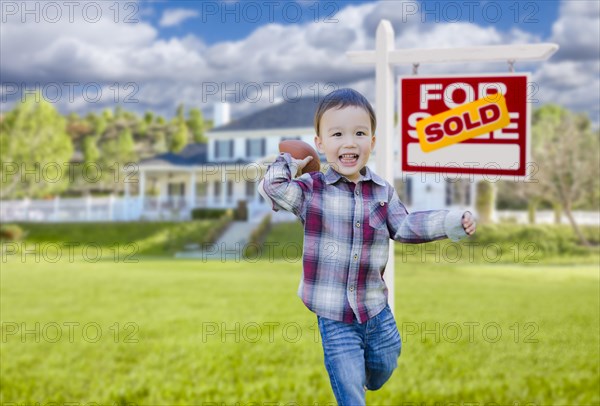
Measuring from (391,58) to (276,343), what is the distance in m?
4.89

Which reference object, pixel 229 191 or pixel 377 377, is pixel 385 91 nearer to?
pixel 377 377

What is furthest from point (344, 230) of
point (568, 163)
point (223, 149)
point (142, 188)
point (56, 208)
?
point (56, 208)

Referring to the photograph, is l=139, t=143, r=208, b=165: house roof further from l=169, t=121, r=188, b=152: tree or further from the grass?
l=169, t=121, r=188, b=152: tree

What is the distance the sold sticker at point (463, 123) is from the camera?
294 centimetres

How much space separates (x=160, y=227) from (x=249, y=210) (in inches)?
131

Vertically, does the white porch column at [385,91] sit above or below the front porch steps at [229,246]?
above

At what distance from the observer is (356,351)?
2.10m

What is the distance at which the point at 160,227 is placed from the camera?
70.7 feet

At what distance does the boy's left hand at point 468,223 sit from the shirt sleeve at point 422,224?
0.04ft

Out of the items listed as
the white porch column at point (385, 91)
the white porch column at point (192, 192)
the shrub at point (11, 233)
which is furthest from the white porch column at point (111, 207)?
the white porch column at point (385, 91)

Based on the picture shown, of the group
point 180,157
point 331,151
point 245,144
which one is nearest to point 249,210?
point 245,144

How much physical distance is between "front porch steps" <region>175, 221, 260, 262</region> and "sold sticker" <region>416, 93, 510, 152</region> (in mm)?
14517

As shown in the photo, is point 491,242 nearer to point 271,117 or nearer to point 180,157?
point 271,117

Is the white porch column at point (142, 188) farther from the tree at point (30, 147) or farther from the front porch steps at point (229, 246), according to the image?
the front porch steps at point (229, 246)
